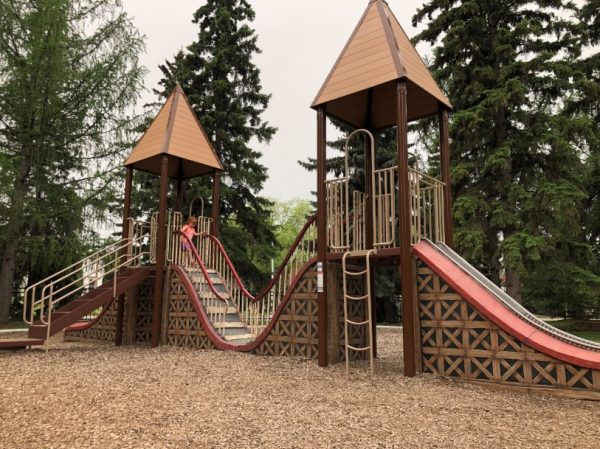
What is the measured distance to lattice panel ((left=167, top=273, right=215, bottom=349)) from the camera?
9.00 metres

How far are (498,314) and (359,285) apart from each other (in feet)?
9.09

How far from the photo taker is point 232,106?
18.9 meters

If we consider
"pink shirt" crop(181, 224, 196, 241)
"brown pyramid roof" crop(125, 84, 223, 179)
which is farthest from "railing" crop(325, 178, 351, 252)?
"brown pyramid roof" crop(125, 84, 223, 179)

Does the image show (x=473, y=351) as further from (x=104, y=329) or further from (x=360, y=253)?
(x=104, y=329)

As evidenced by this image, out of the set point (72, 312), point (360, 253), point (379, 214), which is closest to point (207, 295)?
point (72, 312)

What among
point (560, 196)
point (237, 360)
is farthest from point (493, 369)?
point (560, 196)

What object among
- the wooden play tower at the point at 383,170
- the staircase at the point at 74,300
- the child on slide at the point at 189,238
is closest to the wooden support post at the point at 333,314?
the wooden play tower at the point at 383,170

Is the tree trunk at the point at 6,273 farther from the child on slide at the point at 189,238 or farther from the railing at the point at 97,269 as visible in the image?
the child on slide at the point at 189,238

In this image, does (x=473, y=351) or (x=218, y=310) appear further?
(x=218, y=310)

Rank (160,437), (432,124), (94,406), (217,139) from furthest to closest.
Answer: (217,139)
(432,124)
(94,406)
(160,437)

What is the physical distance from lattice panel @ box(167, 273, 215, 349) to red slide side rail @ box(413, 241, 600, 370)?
488 cm

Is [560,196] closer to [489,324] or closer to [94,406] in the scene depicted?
[489,324]

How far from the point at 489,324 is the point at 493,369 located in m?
0.57

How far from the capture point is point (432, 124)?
15.9 metres
